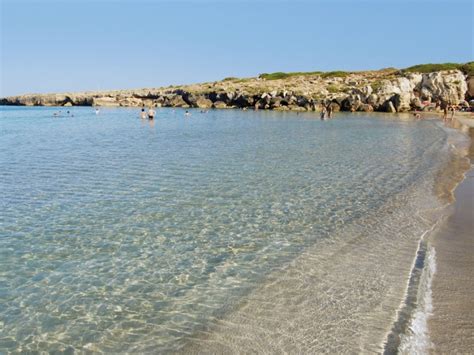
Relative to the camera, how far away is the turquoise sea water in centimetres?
651

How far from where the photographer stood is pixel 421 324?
6176 millimetres

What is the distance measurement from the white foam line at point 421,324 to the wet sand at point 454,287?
0.08m

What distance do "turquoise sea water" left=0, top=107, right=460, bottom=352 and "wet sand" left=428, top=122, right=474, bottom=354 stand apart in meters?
0.69

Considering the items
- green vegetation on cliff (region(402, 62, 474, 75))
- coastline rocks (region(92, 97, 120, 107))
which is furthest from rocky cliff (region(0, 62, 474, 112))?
green vegetation on cliff (region(402, 62, 474, 75))

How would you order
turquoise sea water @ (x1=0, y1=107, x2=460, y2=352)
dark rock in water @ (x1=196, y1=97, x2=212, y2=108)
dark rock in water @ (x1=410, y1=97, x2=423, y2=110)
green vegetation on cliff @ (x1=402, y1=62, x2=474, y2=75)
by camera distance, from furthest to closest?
dark rock in water @ (x1=196, y1=97, x2=212, y2=108)
green vegetation on cliff @ (x1=402, y1=62, x2=474, y2=75)
dark rock in water @ (x1=410, y1=97, x2=423, y2=110)
turquoise sea water @ (x1=0, y1=107, x2=460, y2=352)

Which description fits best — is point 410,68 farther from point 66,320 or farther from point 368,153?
point 66,320

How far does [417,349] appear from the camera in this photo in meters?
5.53

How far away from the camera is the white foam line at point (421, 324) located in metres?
5.57

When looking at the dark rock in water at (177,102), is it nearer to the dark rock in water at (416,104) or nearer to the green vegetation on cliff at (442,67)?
the dark rock in water at (416,104)

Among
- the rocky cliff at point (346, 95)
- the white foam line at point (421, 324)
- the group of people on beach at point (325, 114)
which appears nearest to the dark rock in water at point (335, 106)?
the rocky cliff at point (346, 95)

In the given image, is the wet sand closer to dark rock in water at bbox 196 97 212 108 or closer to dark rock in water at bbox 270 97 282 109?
dark rock in water at bbox 270 97 282 109

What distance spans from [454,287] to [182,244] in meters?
5.95

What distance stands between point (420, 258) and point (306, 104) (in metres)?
89.1

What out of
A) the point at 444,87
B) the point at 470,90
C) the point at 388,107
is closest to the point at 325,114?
the point at 388,107
